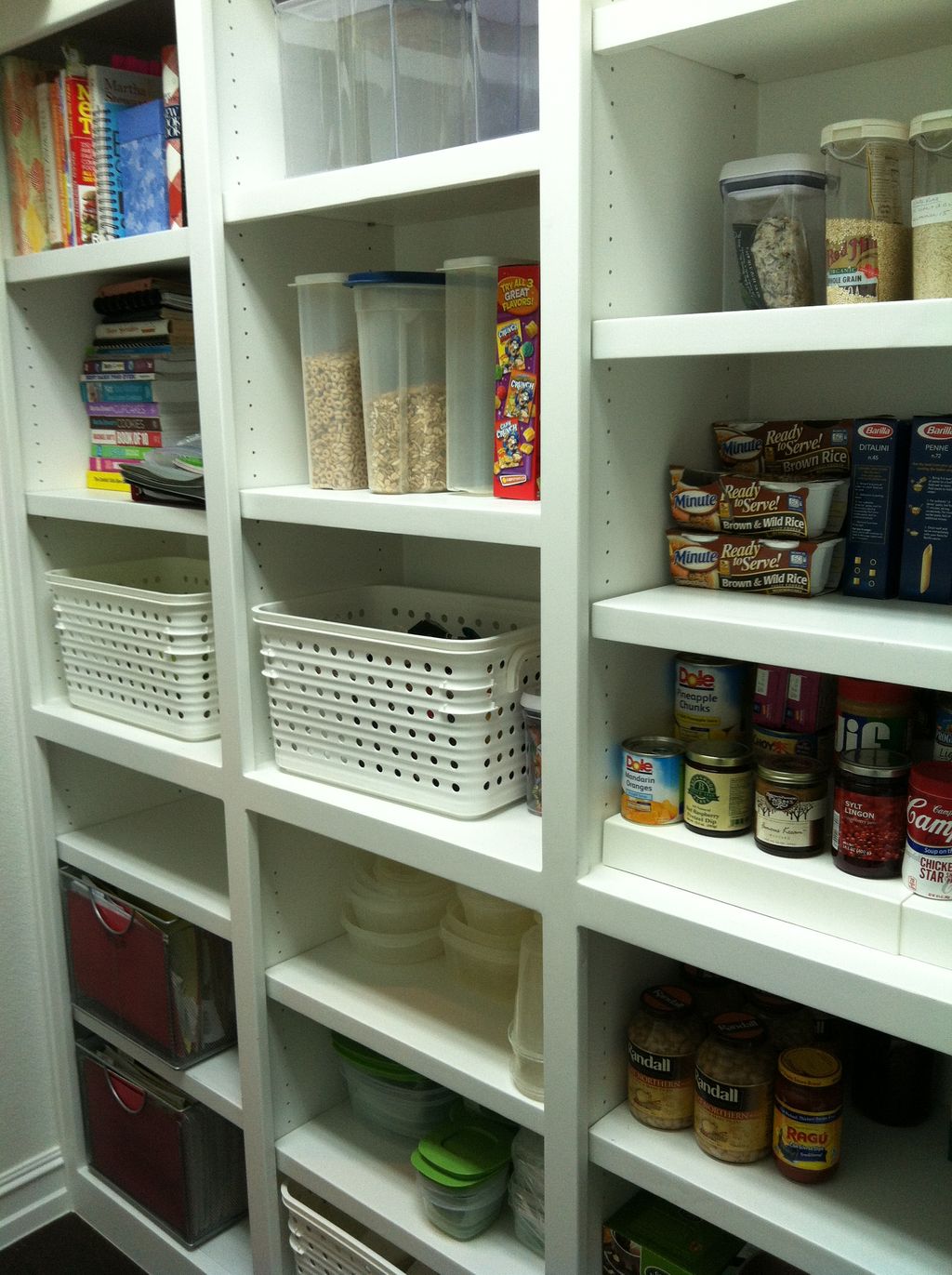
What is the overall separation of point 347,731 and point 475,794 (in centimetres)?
22

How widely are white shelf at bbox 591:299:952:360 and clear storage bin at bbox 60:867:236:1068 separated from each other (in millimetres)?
1297

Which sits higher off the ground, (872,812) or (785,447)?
(785,447)

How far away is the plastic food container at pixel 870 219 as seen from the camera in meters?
1.03

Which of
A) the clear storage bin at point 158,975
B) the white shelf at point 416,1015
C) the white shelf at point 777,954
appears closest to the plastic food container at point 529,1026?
the white shelf at point 416,1015

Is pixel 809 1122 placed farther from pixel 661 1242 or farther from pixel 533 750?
pixel 533 750

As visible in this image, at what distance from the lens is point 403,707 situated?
1.43m

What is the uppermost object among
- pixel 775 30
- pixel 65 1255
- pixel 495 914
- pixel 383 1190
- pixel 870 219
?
pixel 775 30

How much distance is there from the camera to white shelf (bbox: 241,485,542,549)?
1.24 metres

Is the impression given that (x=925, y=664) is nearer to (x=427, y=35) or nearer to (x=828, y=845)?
(x=828, y=845)

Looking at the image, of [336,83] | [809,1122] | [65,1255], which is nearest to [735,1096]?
[809,1122]

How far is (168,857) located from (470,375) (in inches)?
44.0

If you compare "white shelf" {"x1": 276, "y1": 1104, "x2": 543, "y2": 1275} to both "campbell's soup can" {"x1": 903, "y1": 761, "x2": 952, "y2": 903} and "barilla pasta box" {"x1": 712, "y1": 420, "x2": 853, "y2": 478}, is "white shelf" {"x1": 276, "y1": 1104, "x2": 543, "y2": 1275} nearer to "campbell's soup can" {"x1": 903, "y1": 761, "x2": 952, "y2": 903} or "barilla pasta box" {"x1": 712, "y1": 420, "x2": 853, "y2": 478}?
"campbell's soup can" {"x1": 903, "y1": 761, "x2": 952, "y2": 903}

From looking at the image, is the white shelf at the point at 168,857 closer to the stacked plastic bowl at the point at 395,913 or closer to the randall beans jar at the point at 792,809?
the stacked plastic bowl at the point at 395,913

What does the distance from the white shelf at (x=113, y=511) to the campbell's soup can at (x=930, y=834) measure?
1.03 metres
